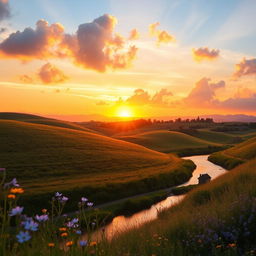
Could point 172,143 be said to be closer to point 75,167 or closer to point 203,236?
point 75,167

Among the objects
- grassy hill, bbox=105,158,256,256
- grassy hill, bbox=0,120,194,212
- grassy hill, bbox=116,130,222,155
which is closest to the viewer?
grassy hill, bbox=105,158,256,256

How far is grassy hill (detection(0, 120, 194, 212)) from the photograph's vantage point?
36.7 meters

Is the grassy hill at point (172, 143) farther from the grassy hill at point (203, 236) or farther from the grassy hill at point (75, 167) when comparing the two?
the grassy hill at point (203, 236)

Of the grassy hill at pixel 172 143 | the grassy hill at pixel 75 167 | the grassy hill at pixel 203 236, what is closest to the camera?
the grassy hill at pixel 203 236

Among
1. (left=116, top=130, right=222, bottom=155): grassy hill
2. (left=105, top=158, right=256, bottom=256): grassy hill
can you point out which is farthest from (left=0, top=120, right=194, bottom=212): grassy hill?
(left=116, top=130, right=222, bottom=155): grassy hill

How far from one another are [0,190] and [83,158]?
4742 cm

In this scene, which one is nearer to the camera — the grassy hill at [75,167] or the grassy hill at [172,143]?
the grassy hill at [75,167]

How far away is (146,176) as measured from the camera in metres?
45.9

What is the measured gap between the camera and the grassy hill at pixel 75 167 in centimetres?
3672

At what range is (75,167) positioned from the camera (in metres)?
46.0

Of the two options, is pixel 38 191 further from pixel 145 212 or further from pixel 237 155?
pixel 237 155

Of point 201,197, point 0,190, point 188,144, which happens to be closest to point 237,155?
point 188,144

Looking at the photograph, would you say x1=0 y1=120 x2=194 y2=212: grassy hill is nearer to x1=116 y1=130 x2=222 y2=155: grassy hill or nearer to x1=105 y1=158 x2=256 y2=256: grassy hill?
x1=105 y1=158 x2=256 y2=256: grassy hill

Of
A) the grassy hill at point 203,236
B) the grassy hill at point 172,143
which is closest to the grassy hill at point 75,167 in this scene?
the grassy hill at point 203,236
